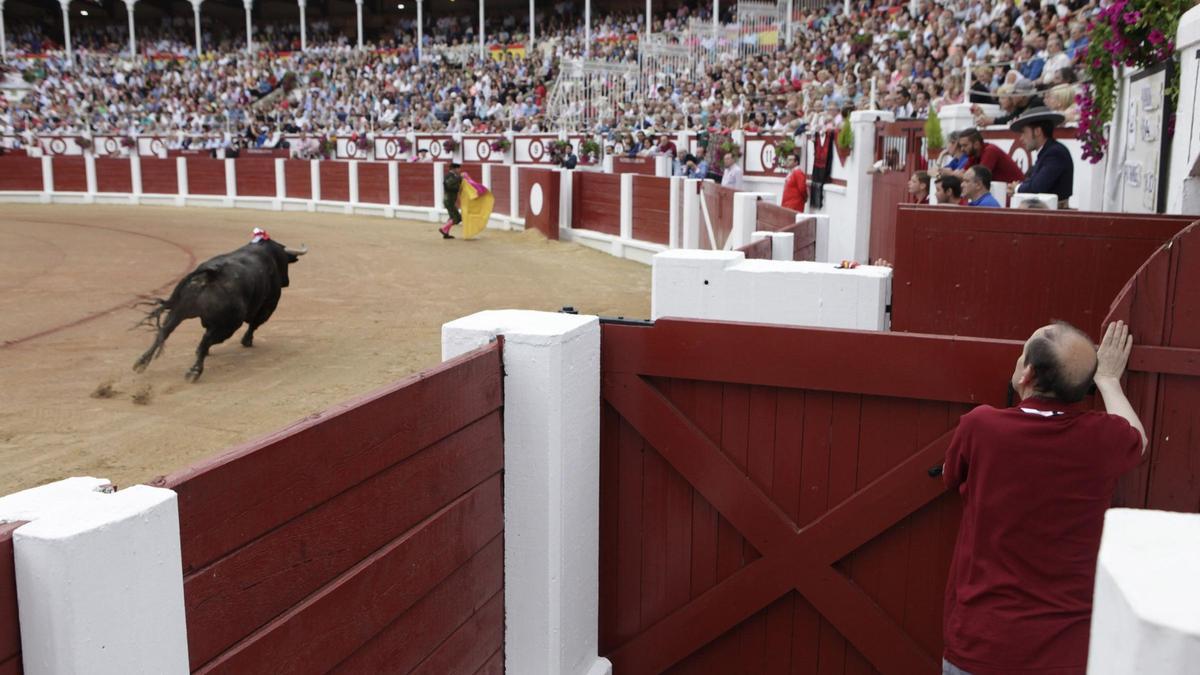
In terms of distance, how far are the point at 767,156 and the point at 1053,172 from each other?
11209mm

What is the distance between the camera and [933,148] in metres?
8.30

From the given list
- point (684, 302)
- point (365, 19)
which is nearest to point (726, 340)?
point (684, 302)

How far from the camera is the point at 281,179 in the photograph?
917 inches

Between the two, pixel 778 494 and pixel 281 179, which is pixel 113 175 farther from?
pixel 778 494

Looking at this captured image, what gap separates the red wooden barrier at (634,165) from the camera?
1903cm

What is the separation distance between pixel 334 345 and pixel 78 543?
6.94 m

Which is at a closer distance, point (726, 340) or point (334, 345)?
point (726, 340)

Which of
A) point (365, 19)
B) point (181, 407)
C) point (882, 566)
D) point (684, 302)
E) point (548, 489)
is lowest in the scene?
point (181, 407)

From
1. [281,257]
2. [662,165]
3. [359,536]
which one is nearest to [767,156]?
[662,165]

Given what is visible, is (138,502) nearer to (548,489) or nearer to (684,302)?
(548,489)

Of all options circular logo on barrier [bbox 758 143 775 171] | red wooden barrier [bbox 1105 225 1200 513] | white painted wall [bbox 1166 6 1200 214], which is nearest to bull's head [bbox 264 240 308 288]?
white painted wall [bbox 1166 6 1200 214]

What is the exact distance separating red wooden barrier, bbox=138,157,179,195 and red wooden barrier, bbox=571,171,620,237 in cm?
1227

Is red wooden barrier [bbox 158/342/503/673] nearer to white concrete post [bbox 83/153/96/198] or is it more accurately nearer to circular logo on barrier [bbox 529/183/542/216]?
circular logo on barrier [bbox 529/183/542/216]

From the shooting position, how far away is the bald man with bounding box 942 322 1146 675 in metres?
2.05
